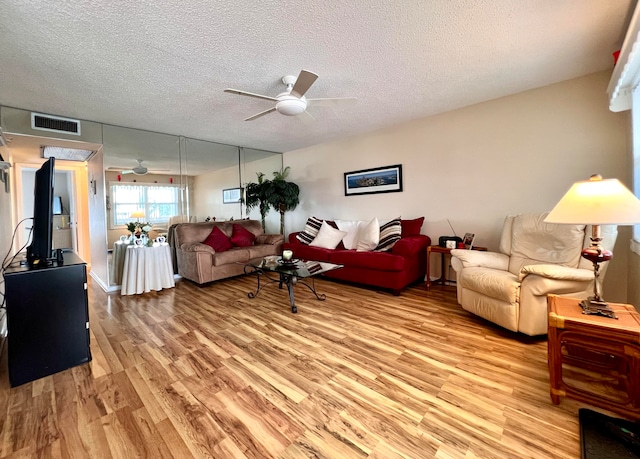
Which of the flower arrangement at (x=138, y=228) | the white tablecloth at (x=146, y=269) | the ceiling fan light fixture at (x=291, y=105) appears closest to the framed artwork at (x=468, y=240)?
the ceiling fan light fixture at (x=291, y=105)

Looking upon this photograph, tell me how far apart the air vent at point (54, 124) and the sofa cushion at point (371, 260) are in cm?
397

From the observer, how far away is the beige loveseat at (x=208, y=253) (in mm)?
3959

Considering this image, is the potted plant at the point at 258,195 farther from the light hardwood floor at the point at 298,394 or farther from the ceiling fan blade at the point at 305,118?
the light hardwood floor at the point at 298,394

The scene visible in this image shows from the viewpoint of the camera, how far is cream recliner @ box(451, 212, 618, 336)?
6.60ft

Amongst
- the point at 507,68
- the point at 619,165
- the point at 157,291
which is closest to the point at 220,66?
the point at 507,68

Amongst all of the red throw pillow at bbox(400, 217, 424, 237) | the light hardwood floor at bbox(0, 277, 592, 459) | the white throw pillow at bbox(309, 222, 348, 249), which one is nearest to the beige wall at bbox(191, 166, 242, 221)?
the white throw pillow at bbox(309, 222, 348, 249)

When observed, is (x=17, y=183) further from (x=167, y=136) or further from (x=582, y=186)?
(x=582, y=186)

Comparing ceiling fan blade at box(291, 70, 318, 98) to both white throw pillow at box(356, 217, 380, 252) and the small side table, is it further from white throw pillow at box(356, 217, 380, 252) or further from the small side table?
the small side table

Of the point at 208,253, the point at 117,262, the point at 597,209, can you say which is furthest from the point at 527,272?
the point at 117,262

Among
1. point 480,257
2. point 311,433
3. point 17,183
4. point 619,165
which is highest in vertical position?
point 17,183

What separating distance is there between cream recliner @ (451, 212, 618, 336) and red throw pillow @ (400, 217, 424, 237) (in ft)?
3.34

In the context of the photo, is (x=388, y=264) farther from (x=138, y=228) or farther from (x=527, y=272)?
(x=138, y=228)

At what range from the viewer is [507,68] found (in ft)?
8.30

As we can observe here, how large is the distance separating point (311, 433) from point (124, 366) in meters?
1.54
